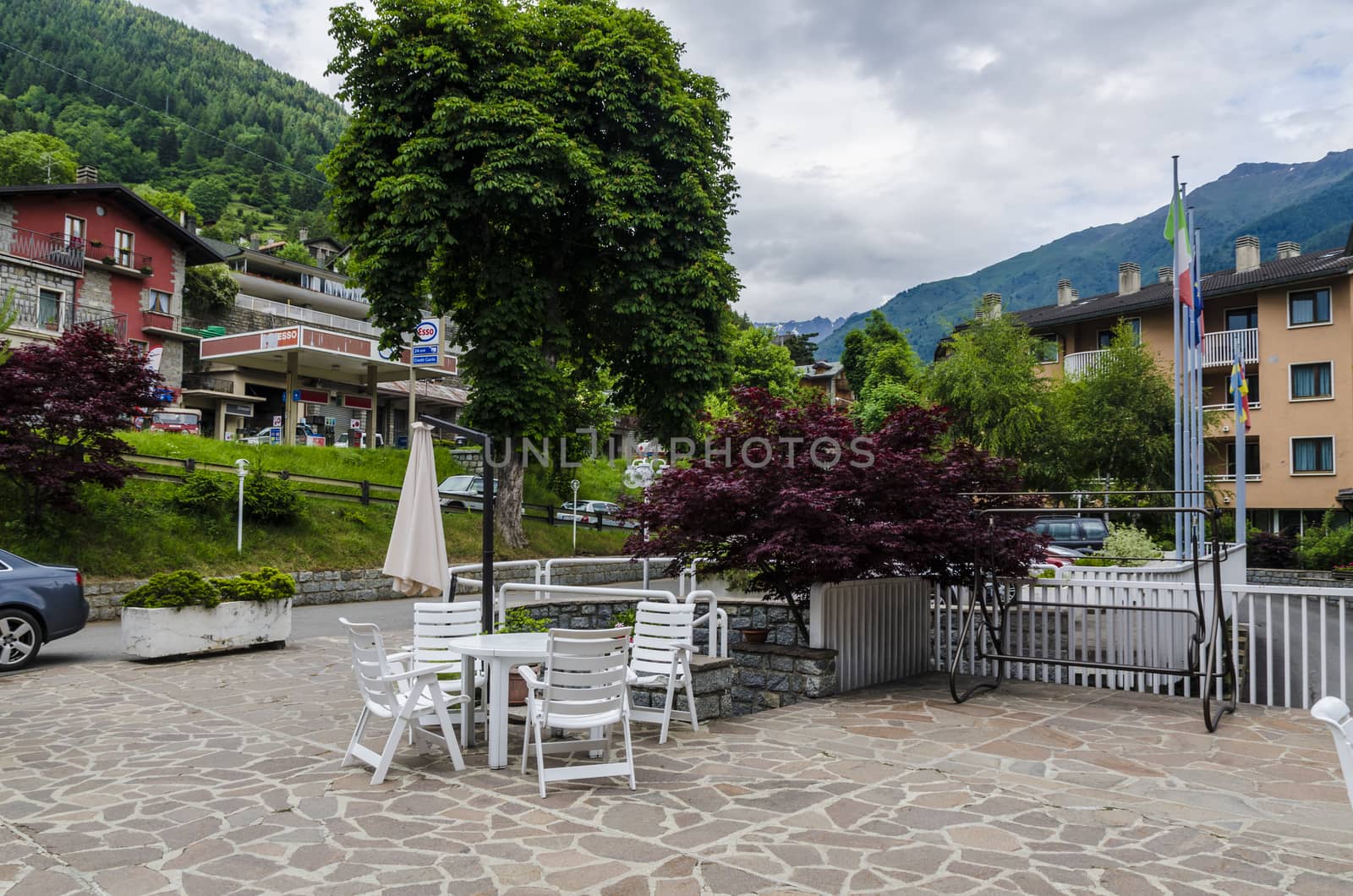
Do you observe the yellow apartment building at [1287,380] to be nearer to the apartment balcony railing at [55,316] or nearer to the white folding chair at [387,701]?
the white folding chair at [387,701]

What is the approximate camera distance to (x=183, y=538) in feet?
60.6

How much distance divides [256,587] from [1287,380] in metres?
36.7

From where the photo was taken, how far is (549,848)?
4.91m

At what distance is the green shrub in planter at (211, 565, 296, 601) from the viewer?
41.2 ft

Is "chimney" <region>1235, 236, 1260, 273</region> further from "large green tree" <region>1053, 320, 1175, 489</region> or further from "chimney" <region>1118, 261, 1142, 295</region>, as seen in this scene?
"large green tree" <region>1053, 320, 1175, 489</region>

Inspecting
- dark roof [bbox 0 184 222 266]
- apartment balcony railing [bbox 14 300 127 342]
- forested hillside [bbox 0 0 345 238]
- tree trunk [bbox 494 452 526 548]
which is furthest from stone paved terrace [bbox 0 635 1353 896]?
forested hillside [bbox 0 0 345 238]

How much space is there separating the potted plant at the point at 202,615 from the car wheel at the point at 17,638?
94cm

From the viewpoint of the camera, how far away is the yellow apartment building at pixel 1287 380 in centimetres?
3350

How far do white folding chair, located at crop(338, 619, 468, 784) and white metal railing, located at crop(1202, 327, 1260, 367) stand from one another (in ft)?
119

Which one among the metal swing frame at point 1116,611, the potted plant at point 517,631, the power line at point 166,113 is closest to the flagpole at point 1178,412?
the metal swing frame at point 1116,611

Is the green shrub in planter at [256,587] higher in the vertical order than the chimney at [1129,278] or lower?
lower

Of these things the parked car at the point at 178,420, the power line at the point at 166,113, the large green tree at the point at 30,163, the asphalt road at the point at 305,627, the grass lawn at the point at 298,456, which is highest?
the power line at the point at 166,113

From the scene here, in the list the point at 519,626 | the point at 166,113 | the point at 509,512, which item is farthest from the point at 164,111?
the point at 519,626

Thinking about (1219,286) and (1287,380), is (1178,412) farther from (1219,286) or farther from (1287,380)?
(1219,286)
